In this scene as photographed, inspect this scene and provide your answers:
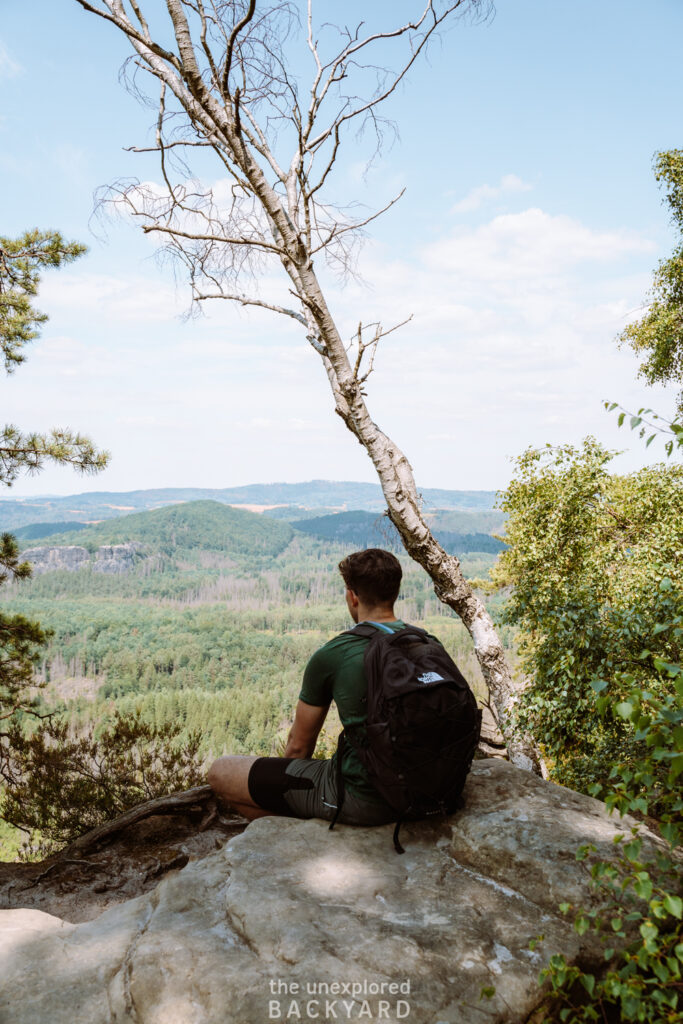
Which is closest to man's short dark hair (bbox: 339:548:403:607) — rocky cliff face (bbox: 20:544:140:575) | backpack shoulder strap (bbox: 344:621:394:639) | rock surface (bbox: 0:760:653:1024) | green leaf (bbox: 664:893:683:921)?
backpack shoulder strap (bbox: 344:621:394:639)

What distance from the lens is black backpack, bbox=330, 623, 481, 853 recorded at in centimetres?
276

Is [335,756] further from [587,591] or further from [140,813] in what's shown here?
[587,591]

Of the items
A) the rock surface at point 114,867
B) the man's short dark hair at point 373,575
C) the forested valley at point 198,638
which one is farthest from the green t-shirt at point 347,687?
the forested valley at point 198,638

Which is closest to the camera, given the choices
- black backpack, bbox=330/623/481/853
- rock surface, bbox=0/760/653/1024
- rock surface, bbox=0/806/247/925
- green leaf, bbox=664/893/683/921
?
green leaf, bbox=664/893/683/921

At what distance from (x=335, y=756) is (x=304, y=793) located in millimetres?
335

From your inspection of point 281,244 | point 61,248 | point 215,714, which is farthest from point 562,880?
point 215,714

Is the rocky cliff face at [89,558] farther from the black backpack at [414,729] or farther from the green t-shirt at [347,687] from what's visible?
the black backpack at [414,729]

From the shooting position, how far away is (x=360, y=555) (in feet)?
11.0

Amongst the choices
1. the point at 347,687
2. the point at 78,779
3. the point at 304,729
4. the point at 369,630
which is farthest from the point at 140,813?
the point at 369,630

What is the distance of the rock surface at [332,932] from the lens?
2.00 metres

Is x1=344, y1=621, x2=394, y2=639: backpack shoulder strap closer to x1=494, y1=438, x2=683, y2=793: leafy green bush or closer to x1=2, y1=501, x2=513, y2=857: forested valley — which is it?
x1=494, y1=438, x2=683, y2=793: leafy green bush

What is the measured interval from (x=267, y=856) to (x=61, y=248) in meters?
7.55

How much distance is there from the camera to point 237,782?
137 inches

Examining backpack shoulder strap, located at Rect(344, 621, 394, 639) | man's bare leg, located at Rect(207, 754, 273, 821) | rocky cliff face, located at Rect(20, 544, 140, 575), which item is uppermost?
backpack shoulder strap, located at Rect(344, 621, 394, 639)
